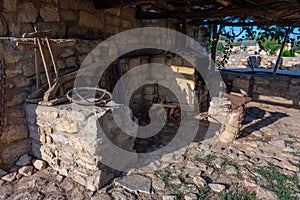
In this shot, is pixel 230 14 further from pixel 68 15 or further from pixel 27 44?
pixel 27 44

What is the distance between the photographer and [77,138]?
221 cm

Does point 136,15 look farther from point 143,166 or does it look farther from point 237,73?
point 237,73

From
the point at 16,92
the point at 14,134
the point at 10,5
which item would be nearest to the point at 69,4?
the point at 10,5

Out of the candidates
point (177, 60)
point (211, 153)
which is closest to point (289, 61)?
point (177, 60)

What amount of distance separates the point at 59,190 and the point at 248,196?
76.4 inches

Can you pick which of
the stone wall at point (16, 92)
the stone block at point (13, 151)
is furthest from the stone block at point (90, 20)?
the stone block at point (13, 151)

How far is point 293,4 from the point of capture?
106 inches

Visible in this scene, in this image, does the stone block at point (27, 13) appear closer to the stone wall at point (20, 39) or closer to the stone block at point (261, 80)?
the stone wall at point (20, 39)

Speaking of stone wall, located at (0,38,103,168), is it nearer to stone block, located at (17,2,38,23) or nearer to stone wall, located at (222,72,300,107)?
stone block, located at (17,2,38,23)

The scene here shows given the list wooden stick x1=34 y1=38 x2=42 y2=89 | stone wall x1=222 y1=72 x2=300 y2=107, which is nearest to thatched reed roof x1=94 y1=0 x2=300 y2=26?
wooden stick x1=34 y1=38 x2=42 y2=89

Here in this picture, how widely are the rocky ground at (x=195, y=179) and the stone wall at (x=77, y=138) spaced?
0.40ft

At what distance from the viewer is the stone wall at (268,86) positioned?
5.29 m

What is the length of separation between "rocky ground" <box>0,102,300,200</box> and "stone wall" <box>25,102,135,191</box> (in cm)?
12

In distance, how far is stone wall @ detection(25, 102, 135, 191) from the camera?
7.04 feet
